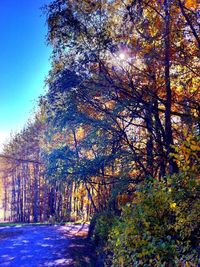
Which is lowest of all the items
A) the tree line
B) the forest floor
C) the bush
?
the forest floor

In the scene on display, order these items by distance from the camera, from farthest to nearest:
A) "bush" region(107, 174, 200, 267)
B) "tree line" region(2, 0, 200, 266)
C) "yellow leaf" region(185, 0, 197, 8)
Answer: "tree line" region(2, 0, 200, 266) → "yellow leaf" region(185, 0, 197, 8) → "bush" region(107, 174, 200, 267)

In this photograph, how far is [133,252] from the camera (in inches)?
152

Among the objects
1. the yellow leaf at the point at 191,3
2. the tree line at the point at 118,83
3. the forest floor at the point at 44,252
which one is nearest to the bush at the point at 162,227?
the tree line at the point at 118,83

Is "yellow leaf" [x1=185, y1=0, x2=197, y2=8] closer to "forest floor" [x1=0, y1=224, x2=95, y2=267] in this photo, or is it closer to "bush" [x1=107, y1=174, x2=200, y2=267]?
"bush" [x1=107, y1=174, x2=200, y2=267]

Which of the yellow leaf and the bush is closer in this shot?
the bush

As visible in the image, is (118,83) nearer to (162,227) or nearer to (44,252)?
(162,227)

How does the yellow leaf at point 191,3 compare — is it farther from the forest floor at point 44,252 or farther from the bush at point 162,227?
the forest floor at point 44,252

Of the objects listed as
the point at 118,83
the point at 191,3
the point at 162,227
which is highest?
the point at 191,3

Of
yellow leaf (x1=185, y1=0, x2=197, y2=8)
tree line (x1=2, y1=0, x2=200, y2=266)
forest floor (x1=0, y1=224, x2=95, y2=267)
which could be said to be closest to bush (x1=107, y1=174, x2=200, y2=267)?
tree line (x1=2, y1=0, x2=200, y2=266)

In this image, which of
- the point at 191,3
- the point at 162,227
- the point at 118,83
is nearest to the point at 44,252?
the point at 118,83

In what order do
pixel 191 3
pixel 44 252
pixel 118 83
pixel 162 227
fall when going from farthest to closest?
1. pixel 44 252
2. pixel 118 83
3. pixel 191 3
4. pixel 162 227

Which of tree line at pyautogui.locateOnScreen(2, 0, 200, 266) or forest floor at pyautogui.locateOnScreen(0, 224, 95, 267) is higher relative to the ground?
tree line at pyautogui.locateOnScreen(2, 0, 200, 266)

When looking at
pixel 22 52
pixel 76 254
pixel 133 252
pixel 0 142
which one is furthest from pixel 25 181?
pixel 133 252

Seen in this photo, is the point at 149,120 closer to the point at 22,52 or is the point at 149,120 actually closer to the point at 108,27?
the point at 108,27
